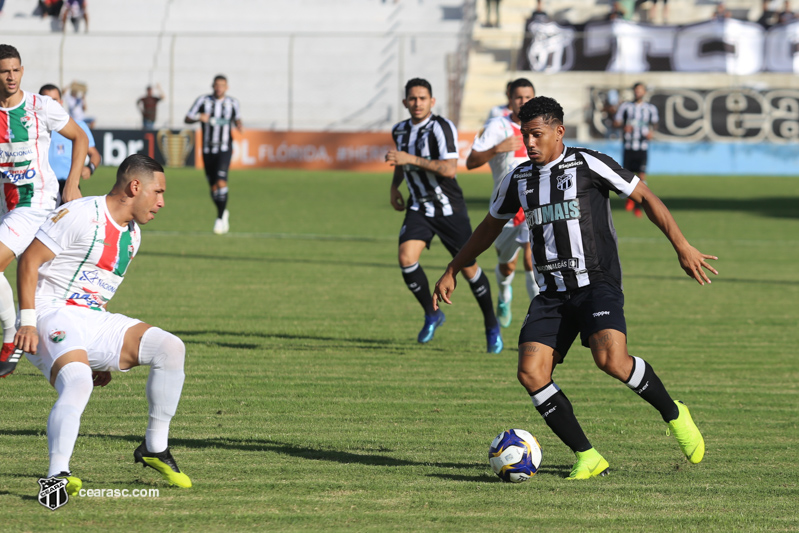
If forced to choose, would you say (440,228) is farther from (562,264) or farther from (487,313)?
(562,264)

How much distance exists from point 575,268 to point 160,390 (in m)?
2.21

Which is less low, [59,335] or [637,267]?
[59,335]

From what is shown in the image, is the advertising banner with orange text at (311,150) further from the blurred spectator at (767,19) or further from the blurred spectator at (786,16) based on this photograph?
the blurred spectator at (786,16)

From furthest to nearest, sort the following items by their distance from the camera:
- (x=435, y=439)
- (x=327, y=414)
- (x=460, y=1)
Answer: (x=460, y=1) < (x=327, y=414) < (x=435, y=439)

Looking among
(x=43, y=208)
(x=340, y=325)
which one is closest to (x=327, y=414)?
(x=43, y=208)

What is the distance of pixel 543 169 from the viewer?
17.9 ft

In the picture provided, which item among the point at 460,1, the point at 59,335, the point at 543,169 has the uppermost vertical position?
the point at 460,1

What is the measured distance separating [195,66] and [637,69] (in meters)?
17.5

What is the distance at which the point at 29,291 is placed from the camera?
4.50 meters

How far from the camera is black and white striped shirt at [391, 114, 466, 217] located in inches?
358

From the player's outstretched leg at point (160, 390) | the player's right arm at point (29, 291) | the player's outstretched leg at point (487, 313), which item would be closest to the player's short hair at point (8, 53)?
the player's right arm at point (29, 291)

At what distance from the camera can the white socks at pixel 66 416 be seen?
4.33m

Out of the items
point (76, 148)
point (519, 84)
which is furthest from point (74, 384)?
point (519, 84)

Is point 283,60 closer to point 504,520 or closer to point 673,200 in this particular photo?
point 673,200
